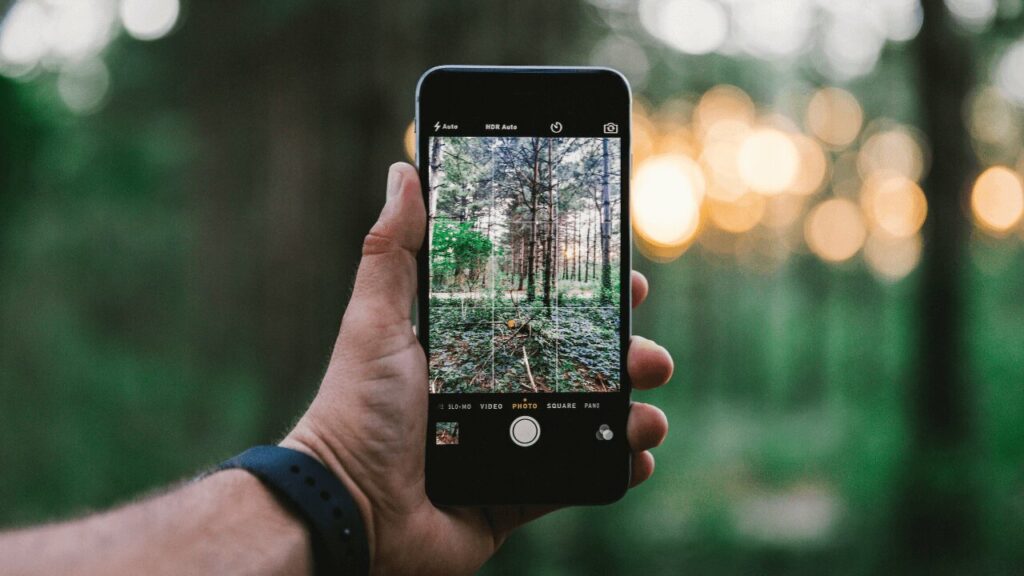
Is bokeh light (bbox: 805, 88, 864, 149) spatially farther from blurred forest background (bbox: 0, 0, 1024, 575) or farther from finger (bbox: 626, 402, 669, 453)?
finger (bbox: 626, 402, 669, 453)

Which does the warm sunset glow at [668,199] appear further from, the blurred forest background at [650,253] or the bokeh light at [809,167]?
the bokeh light at [809,167]

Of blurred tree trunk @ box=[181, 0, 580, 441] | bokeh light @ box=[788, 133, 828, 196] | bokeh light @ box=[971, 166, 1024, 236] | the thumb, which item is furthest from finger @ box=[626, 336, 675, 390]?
bokeh light @ box=[971, 166, 1024, 236]

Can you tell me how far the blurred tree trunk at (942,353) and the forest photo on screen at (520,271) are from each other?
2573 mm

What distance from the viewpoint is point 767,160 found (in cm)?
336

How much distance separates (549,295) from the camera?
1274mm

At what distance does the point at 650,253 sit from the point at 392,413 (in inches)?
88.5

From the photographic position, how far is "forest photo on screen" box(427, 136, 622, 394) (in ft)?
4.15

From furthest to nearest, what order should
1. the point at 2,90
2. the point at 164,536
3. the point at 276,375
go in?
the point at 2,90, the point at 276,375, the point at 164,536

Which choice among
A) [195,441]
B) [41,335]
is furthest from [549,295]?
[41,335]

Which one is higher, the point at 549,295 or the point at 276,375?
the point at 549,295

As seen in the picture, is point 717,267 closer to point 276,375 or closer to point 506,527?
point 276,375

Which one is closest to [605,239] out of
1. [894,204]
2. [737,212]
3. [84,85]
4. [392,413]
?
[392,413]

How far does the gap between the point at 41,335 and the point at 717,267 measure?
3.10 meters

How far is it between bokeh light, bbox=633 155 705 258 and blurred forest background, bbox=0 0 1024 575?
1 centimetres
